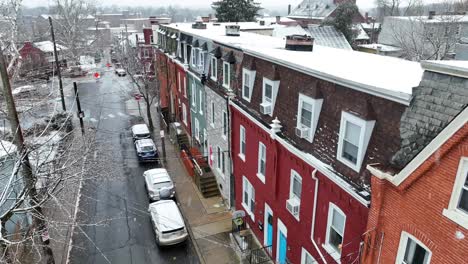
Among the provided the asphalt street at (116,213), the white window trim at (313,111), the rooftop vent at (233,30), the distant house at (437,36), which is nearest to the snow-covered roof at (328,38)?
the distant house at (437,36)

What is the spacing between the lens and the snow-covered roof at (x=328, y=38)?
103 ft

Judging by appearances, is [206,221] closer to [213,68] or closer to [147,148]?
[213,68]

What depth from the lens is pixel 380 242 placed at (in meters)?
7.52

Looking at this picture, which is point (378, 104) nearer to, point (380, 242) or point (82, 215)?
point (380, 242)

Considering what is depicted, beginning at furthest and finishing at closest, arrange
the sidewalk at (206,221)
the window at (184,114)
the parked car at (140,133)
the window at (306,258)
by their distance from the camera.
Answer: the parked car at (140,133) → the window at (184,114) → the sidewalk at (206,221) → the window at (306,258)

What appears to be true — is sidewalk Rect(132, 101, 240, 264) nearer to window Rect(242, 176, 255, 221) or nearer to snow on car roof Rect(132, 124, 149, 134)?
window Rect(242, 176, 255, 221)

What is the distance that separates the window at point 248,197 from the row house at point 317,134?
0.18 ft

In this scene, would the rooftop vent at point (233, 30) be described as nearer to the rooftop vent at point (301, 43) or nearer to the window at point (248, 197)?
the rooftop vent at point (301, 43)

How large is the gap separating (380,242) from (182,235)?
33.5 feet

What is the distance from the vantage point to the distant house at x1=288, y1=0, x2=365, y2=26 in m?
73.8

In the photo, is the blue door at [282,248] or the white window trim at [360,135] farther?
the blue door at [282,248]

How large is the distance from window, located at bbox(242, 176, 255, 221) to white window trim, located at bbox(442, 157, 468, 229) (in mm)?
10188

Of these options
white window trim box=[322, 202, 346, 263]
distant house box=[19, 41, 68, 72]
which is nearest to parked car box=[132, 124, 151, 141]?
white window trim box=[322, 202, 346, 263]

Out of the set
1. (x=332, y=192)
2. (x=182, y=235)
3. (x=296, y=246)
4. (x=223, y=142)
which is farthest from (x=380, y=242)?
(x=223, y=142)
